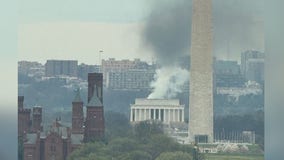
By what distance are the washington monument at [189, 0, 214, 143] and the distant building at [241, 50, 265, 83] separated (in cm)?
45

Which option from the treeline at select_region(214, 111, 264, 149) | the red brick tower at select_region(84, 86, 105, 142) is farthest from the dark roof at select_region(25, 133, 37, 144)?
the treeline at select_region(214, 111, 264, 149)

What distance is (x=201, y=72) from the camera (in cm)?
1098

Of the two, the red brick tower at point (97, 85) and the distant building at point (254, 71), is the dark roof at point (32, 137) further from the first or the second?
the distant building at point (254, 71)

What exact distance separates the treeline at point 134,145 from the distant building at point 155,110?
0.26 ft

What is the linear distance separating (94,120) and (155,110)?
595 mm

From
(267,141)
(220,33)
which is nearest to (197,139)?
(220,33)

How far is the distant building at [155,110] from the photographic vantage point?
410 inches

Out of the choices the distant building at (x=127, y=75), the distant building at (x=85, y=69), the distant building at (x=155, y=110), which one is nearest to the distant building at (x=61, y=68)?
the distant building at (x=85, y=69)

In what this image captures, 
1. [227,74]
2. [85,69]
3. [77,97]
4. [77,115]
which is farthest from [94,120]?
[227,74]

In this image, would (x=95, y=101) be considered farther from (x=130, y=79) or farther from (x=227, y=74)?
(x=227, y=74)

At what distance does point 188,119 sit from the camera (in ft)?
35.3

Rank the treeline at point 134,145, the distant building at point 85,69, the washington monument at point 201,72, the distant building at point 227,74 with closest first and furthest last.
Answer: the distant building at point 85,69 → the treeline at point 134,145 → the distant building at point 227,74 → the washington monument at point 201,72

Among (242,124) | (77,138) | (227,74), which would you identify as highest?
(227,74)

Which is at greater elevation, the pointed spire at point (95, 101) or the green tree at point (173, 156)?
the pointed spire at point (95, 101)
